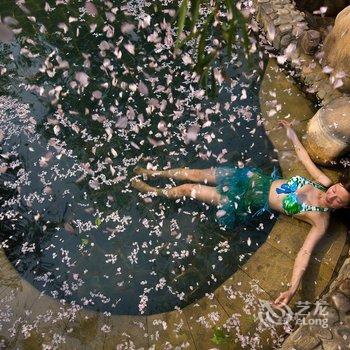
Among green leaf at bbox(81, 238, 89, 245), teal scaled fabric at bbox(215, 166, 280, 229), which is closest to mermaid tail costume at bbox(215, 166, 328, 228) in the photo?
teal scaled fabric at bbox(215, 166, 280, 229)

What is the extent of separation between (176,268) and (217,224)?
0.82m

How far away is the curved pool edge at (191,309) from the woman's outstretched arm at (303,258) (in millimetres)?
186

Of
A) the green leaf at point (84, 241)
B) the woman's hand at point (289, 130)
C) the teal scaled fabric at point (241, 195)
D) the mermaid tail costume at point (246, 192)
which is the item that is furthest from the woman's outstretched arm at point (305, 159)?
the green leaf at point (84, 241)

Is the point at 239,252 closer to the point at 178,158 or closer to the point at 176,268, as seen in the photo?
the point at 176,268

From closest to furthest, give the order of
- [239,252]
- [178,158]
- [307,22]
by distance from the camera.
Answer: [239,252], [178,158], [307,22]

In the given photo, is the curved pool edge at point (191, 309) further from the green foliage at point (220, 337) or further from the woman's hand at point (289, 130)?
the woman's hand at point (289, 130)

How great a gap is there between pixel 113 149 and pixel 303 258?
3.04 metres

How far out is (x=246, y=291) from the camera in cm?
464

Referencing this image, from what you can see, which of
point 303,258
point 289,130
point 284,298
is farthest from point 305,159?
point 284,298

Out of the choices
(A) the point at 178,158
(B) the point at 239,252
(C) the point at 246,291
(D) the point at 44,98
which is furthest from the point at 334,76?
(D) the point at 44,98

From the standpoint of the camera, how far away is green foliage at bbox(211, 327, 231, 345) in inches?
169

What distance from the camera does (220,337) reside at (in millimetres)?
4309

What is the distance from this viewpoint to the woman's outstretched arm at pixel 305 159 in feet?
16.8

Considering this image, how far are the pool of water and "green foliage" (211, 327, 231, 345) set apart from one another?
0.52 metres
